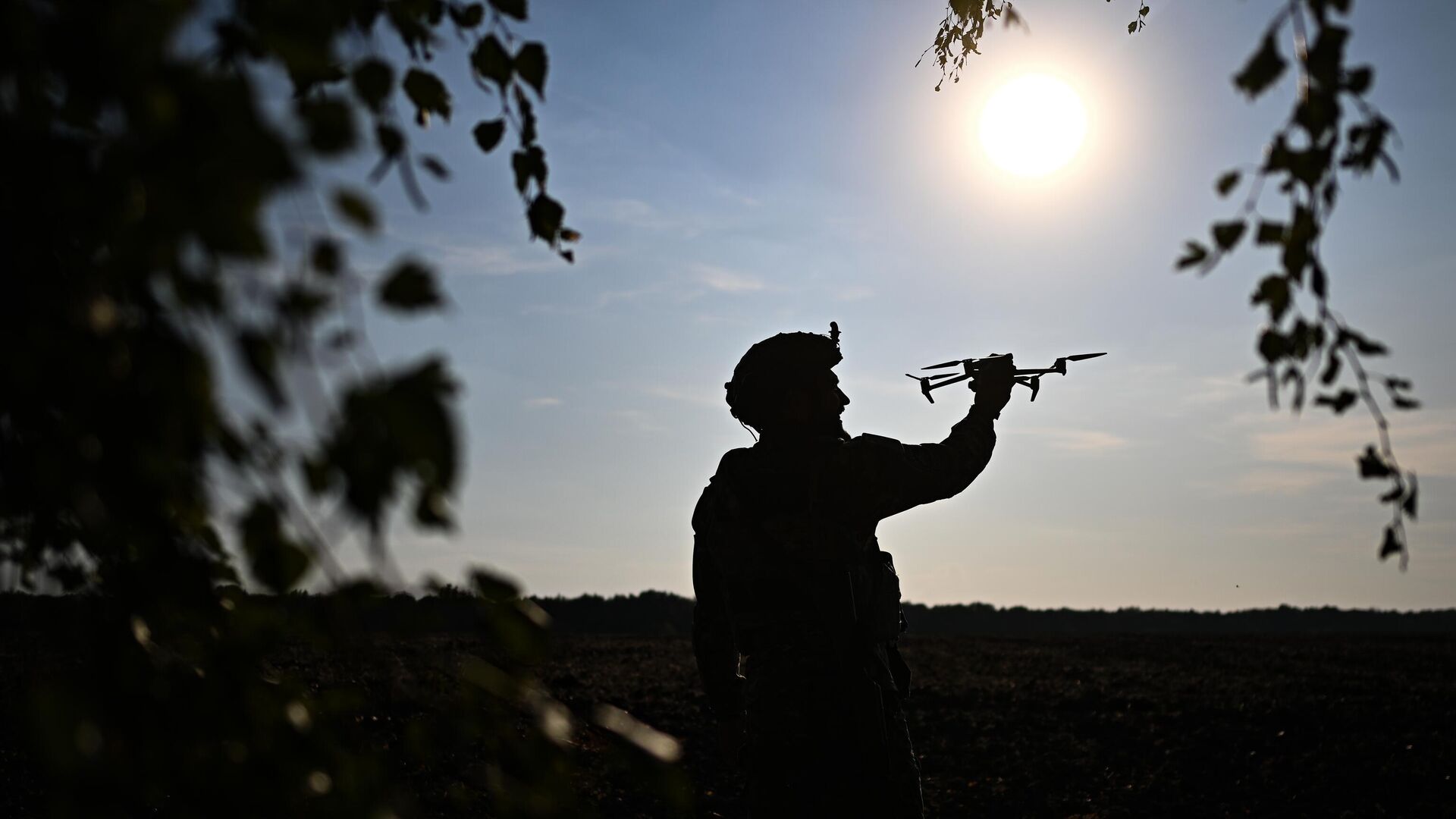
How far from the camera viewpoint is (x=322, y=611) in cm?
201

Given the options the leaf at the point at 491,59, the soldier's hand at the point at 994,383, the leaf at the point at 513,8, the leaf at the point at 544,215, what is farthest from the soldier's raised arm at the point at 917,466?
the leaf at the point at 513,8

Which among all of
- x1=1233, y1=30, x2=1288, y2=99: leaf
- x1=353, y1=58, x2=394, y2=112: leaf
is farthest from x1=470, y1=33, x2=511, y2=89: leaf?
x1=1233, y1=30, x2=1288, y2=99: leaf

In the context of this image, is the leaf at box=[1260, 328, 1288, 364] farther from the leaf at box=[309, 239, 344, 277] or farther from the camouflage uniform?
the camouflage uniform

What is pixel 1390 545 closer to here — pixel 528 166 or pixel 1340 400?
pixel 1340 400

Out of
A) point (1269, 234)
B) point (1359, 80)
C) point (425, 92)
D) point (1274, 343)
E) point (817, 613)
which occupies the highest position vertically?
point (425, 92)

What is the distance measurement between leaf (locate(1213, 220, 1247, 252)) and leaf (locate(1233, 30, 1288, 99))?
222 mm

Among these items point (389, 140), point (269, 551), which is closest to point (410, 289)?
point (269, 551)

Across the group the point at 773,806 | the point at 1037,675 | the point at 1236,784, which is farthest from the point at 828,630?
the point at 1037,675

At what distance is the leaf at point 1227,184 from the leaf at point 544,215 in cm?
134

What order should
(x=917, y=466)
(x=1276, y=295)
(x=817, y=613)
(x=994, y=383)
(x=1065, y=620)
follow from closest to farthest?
(x=1276, y=295), (x=817, y=613), (x=917, y=466), (x=994, y=383), (x=1065, y=620)

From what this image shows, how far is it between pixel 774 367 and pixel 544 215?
2.86 metres

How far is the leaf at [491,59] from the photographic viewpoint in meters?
2.35

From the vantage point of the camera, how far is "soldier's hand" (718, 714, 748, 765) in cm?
516

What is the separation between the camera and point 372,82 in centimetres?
192
